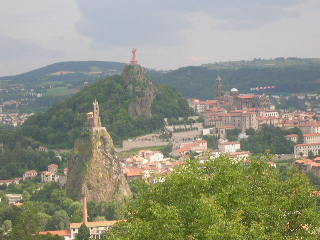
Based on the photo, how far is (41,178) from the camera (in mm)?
93688

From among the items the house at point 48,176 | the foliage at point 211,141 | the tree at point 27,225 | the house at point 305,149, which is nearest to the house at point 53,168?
the house at point 48,176

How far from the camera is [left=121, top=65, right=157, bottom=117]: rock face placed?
118750 mm

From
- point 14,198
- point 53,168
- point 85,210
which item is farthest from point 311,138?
point 85,210

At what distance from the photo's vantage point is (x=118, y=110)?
118 m

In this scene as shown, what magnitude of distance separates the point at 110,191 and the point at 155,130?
1382 inches

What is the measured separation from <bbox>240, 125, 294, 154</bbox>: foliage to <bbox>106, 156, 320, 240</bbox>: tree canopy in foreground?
70970mm

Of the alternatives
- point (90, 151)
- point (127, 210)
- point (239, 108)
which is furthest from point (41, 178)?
point (127, 210)

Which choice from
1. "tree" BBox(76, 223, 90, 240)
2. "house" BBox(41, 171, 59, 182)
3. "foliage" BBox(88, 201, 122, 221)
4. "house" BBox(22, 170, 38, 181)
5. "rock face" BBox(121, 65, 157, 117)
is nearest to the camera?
"tree" BBox(76, 223, 90, 240)

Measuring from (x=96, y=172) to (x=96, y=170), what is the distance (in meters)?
0.27

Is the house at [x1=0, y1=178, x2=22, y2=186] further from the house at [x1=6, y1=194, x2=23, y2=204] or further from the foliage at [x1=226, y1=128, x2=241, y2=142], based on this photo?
the foliage at [x1=226, y1=128, x2=241, y2=142]

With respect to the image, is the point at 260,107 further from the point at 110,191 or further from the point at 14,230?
the point at 14,230

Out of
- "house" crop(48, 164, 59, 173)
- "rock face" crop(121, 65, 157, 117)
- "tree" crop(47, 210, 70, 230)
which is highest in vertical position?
"rock face" crop(121, 65, 157, 117)

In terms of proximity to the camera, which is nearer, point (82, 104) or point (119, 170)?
point (119, 170)

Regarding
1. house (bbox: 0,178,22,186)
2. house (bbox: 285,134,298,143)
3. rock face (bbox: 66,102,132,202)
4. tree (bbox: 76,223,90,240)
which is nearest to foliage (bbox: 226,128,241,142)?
house (bbox: 285,134,298,143)
